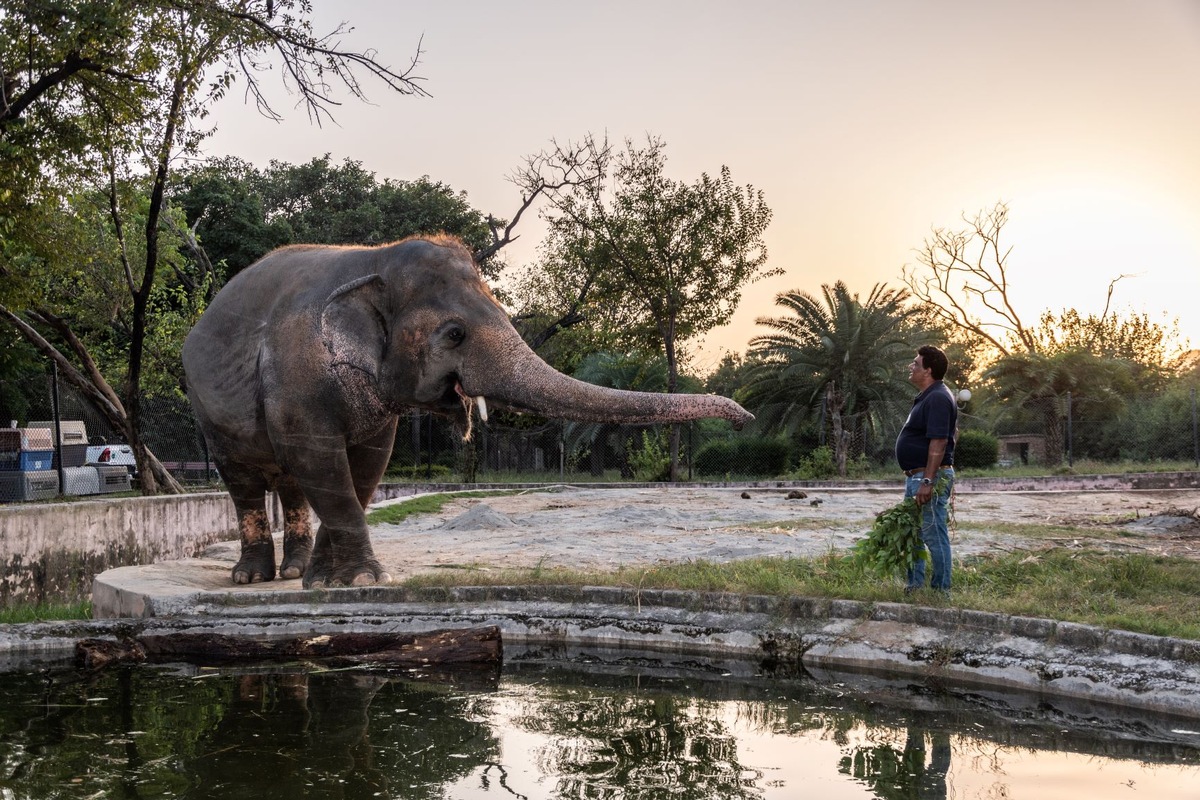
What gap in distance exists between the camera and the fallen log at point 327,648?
251 inches

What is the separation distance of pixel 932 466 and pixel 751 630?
1.63 m

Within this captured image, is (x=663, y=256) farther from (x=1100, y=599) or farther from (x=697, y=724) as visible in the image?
(x=697, y=724)

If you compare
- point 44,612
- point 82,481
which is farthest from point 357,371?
point 82,481

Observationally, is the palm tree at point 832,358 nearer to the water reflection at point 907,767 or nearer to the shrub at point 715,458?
the shrub at point 715,458

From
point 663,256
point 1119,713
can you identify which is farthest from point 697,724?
point 663,256

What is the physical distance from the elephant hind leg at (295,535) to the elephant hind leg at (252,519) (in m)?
0.16

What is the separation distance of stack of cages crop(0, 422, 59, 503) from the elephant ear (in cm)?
1247

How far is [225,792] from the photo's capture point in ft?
13.2

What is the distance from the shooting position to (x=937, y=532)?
295 inches

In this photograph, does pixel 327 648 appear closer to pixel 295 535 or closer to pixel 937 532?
pixel 295 535

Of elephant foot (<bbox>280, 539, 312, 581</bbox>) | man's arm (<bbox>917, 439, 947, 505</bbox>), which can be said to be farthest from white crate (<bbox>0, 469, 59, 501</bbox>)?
man's arm (<bbox>917, 439, 947, 505</bbox>)

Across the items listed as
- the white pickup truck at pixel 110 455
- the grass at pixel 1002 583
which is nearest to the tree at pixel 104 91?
the grass at pixel 1002 583

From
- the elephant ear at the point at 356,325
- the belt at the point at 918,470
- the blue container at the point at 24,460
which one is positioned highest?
the elephant ear at the point at 356,325

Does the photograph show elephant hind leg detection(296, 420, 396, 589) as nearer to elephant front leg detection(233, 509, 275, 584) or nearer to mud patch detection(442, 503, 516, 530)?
elephant front leg detection(233, 509, 275, 584)
